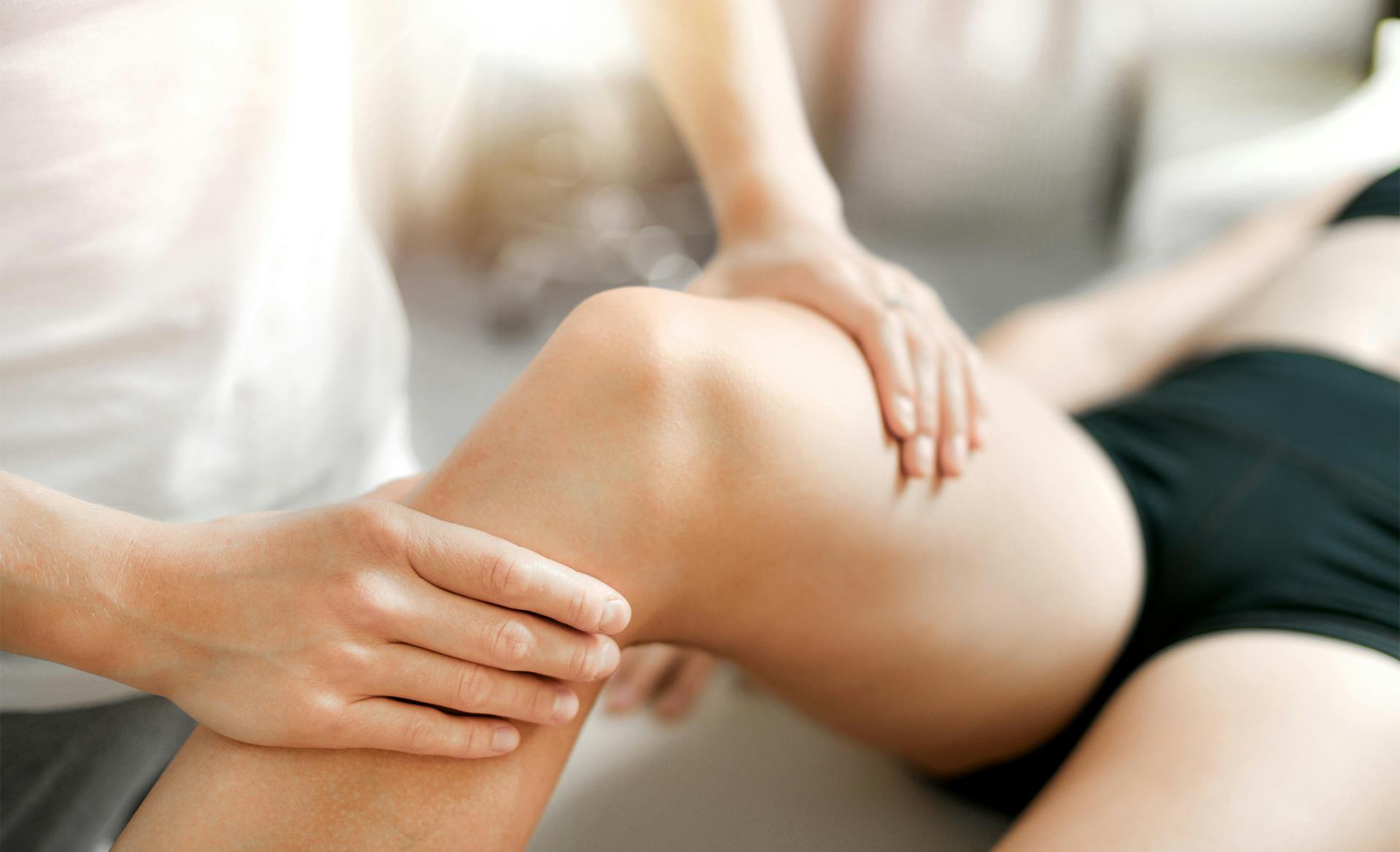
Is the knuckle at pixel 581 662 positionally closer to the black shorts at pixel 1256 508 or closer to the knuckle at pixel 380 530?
the knuckle at pixel 380 530

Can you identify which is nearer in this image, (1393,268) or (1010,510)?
(1010,510)

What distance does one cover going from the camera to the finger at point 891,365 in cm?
59

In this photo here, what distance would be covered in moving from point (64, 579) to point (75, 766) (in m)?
0.29

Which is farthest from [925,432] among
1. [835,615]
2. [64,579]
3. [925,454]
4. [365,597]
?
[64,579]

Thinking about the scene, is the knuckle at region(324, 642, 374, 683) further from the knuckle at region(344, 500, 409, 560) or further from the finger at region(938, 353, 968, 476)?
the finger at region(938, 353, 968, 476)

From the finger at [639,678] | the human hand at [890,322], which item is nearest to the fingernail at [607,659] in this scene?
the human hand at [890,322]

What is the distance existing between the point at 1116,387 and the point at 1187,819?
648 mm

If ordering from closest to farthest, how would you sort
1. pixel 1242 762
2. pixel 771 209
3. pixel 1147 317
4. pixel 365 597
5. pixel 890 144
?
pixel 365 597, pixel 1242 762, pixel 771 209, pixel 1147 317, pixel 890 144

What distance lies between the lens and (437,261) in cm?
244

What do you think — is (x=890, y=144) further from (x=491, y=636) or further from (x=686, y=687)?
(x=491, y=636)

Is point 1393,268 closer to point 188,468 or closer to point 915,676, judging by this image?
point 915,676

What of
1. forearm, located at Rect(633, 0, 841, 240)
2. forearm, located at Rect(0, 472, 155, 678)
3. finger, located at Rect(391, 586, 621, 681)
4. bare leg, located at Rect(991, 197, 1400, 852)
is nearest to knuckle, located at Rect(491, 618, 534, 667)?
finger, located at Rect(391, 586, 621, 681)

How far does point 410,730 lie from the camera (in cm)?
45

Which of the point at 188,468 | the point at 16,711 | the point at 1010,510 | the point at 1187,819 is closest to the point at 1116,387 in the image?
the point at 1010,510
